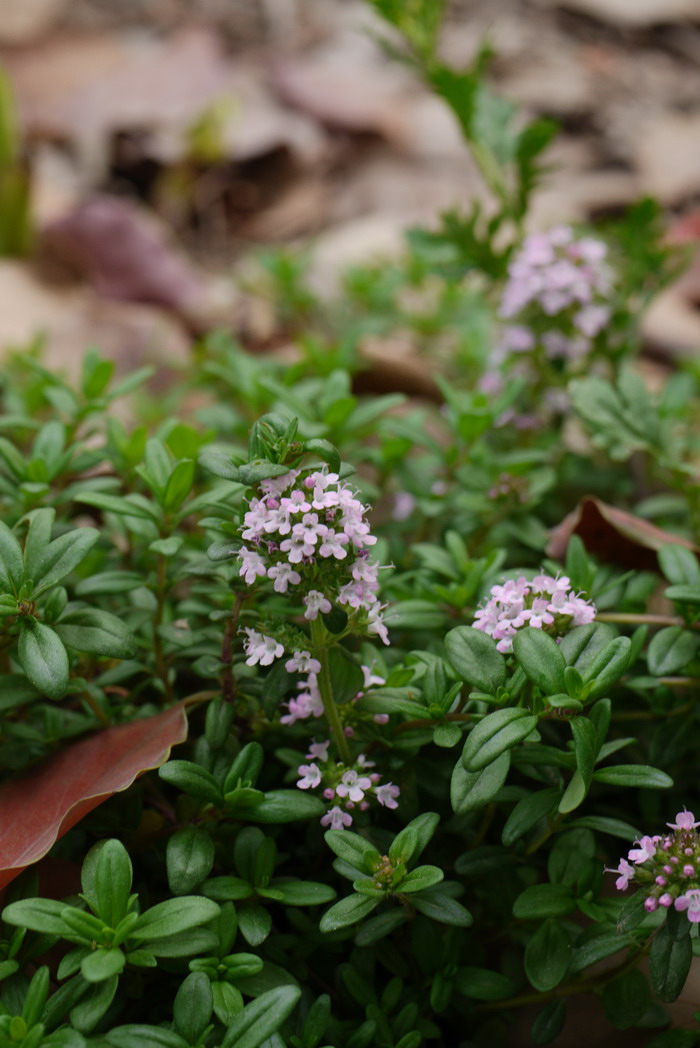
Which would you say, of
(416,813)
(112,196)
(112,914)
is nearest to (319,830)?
(416,813)

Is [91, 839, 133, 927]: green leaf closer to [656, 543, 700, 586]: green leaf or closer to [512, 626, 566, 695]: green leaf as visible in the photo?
[512, 626, 566, 695]: green leaf

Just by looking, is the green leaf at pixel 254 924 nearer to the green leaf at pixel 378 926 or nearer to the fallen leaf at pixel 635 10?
the green leaf at pixel 378 926

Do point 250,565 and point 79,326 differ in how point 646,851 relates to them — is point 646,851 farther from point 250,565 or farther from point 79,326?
point 79,326

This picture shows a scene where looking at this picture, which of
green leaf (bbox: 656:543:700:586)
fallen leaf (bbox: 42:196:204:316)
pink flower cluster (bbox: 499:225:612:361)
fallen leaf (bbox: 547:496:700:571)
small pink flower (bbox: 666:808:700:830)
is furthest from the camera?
fallen leaf (bbox: 42:196:204:316)

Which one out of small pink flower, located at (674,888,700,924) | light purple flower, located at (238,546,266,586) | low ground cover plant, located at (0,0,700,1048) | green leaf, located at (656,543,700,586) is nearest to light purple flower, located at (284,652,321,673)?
low ground cover plant, located at (0,0,700,1048)

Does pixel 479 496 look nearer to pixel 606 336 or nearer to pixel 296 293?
pixel 606 336
